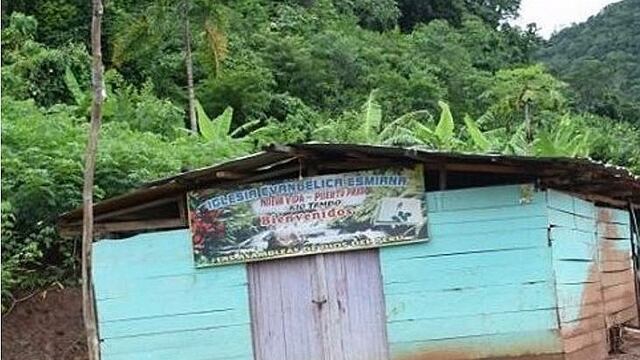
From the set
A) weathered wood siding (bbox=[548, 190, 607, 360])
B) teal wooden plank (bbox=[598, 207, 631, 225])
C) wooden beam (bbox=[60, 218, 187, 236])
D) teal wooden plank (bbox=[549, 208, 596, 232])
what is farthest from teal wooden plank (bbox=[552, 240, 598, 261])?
wooden beam (bbox=[60, 218, 187, 236])

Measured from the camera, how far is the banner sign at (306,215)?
9633 millimetres

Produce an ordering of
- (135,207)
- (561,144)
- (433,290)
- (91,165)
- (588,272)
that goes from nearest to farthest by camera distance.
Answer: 1. (91,165)
2. (433,290)
3. (135,207)
4. (588,272)
5. (561,144)

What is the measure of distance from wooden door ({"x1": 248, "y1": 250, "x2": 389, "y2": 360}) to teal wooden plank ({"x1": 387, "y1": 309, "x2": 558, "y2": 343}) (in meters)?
0.29

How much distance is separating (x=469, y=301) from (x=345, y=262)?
130 cm

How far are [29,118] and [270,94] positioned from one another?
34.0ft

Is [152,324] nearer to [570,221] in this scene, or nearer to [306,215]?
[306,215]

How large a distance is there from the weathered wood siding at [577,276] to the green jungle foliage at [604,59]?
2683 centimetres

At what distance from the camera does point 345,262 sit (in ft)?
32.1

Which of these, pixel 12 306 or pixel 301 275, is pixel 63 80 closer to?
pixel 12 306

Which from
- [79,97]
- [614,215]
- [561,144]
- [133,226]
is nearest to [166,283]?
[133,226]

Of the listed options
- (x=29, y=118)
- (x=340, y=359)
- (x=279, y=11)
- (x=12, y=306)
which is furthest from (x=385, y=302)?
(x=279, y=11)

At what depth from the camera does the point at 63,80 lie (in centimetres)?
2077

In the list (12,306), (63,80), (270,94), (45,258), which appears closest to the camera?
(12,306)

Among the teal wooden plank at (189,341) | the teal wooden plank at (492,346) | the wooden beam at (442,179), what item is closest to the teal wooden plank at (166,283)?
the teal wooden plank at (189,341)
